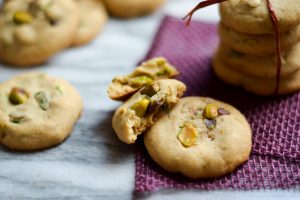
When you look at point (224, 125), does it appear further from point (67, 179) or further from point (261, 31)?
point (67, 179)

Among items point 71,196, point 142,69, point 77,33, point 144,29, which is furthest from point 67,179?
point 144,29

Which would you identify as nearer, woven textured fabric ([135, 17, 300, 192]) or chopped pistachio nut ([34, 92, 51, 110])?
woven textured fabric ([135, 17, 300, 192])

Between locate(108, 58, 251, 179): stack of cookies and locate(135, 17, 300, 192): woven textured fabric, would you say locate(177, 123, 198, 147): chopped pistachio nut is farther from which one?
locate(135, 17, 300, 192): woven textured fabric

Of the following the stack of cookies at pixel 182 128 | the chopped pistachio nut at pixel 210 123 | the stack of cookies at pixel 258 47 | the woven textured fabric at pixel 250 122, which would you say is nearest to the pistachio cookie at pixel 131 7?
the woven textured fabric at pixel 250 122

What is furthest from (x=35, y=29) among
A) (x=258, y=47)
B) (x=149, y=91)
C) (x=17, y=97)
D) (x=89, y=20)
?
(x=258, y=47)

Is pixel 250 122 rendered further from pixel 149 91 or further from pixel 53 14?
pixel 53 14

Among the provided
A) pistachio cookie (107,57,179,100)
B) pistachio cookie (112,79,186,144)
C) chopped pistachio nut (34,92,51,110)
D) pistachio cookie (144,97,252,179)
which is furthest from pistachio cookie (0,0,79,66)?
pistachio cookie (144,97,252,179)

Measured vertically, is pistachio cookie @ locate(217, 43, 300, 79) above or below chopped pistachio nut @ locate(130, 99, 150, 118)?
above
